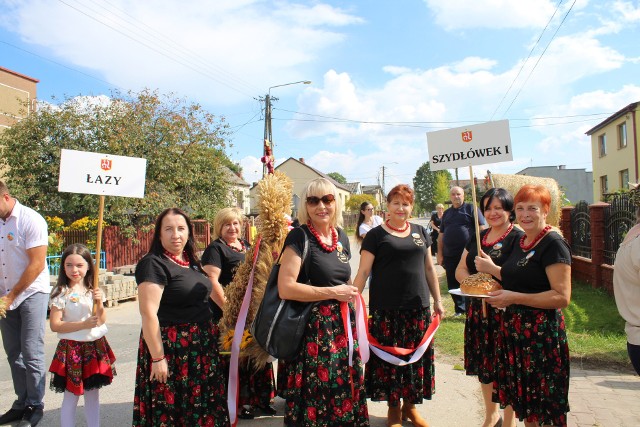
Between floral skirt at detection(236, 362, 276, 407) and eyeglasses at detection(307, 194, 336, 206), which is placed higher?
eyeglasses at detection(307, 194, 336, 206)

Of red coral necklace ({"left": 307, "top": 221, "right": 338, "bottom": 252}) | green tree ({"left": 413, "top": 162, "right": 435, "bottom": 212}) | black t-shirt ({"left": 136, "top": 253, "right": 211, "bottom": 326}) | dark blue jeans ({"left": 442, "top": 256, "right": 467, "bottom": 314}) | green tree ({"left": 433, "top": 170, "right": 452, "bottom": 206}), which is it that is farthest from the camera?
green tree ({"left": 413, "top": 162, "right": 435, "bottom": 212})

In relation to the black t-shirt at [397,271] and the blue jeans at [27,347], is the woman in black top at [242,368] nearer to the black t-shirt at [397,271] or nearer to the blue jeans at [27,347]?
the black t-shirt at [397,271]

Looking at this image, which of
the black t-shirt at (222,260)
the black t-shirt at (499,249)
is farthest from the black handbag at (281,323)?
the black t-shirt at (499,249)

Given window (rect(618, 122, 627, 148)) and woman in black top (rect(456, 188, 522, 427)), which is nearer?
woman in black top (rect(456, 188, 522, 427))

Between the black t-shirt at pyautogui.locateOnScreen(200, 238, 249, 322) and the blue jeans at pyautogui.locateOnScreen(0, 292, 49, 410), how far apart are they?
1.48 meters

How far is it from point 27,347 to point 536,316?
4013 millimetres

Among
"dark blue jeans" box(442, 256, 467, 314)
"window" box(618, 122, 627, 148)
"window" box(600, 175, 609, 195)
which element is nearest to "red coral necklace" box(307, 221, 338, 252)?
"dark blue jeans" box(442, 256, 467, 314)

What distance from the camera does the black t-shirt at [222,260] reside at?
4039 millimetres

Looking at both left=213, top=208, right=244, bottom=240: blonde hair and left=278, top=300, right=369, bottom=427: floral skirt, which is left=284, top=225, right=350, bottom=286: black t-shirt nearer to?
left=278, top=300, right=369, bottom=427: floral skirt

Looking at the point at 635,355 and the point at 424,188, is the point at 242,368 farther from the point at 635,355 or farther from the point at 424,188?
the point at 424,188

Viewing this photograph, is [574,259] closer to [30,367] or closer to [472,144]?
[472,144]

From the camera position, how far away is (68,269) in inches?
142

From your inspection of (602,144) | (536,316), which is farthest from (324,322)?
(602,144)

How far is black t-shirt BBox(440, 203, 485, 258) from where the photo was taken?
6949 millimetres
